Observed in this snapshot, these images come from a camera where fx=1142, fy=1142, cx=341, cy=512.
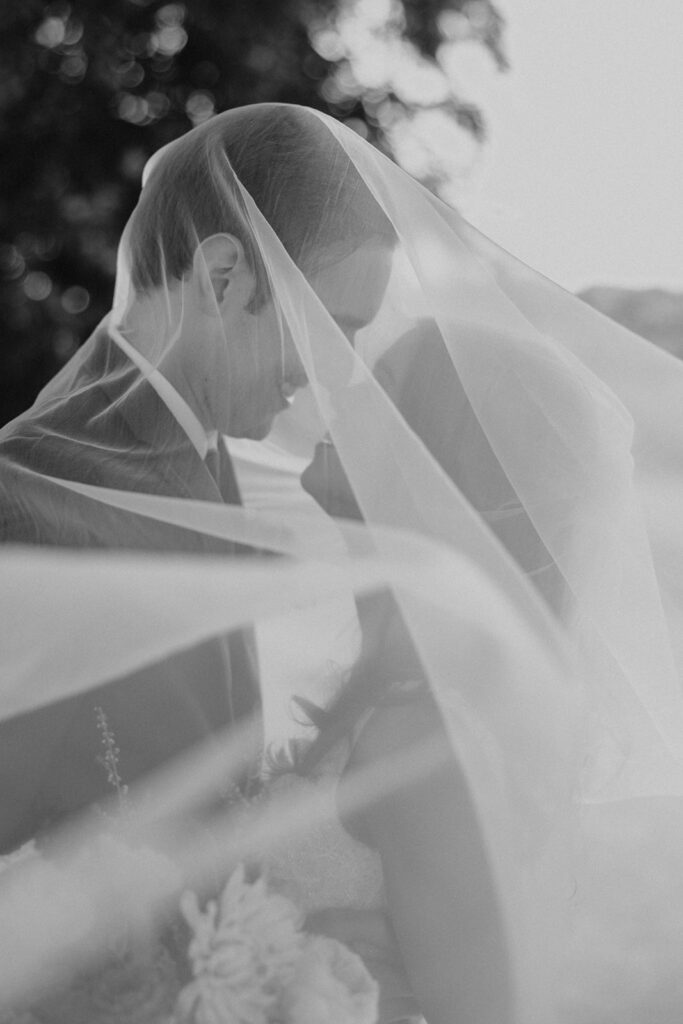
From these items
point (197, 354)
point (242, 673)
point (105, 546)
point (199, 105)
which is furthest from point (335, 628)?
point (199, 105)

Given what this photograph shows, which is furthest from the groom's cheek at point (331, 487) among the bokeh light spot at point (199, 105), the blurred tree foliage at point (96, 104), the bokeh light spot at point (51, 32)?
the bokeh light spot at point (51, 32)

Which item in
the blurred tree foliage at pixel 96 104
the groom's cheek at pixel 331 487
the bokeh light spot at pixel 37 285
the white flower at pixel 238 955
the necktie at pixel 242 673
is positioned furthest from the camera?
the bokeh light spot at pixel 37 285

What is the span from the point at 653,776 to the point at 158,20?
279 inches

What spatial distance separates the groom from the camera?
1.82 meters

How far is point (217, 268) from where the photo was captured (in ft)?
6.43

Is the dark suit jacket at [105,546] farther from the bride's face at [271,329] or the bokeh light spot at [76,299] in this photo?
the bokeh light spot at [76,299]

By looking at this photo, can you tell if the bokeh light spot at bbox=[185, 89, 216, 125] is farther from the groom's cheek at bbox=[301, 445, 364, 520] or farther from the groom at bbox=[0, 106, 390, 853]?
the groom's cheek at bbox=[301, 445, 364, 520]

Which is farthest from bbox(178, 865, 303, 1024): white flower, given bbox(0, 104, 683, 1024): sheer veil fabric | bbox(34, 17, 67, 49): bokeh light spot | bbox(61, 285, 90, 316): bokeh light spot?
bbox(34, 17, 67, 49): bokeh light spot

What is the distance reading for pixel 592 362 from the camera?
79.3 inches

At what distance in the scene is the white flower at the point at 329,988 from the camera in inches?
58.2

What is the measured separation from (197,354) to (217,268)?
15cm

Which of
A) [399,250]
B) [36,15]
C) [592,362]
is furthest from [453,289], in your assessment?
[36,15]

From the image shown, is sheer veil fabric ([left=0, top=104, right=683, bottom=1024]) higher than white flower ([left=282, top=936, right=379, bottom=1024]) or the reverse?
higher

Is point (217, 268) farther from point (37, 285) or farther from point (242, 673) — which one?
point (37, 285)
